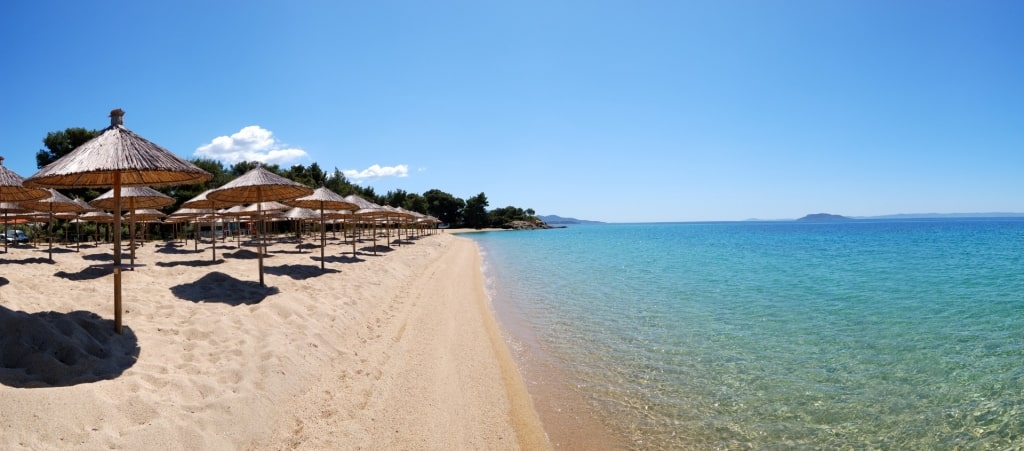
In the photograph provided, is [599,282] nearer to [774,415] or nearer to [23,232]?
[774,415]

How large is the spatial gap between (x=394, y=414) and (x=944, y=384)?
622 centimetres

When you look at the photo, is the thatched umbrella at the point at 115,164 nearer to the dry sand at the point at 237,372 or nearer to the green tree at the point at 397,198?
the dry sand at the point at 237,372

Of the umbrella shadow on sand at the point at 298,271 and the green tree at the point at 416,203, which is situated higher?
the green tree at the point at 416,203

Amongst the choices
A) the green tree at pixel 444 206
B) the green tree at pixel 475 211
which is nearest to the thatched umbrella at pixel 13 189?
the green tree at pixel 444 206

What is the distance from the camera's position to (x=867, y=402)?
4938mm

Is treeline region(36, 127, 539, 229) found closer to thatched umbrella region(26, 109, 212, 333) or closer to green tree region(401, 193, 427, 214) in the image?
green tree region(401, 193, 427, 214)

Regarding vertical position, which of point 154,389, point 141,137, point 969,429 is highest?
point 141,137

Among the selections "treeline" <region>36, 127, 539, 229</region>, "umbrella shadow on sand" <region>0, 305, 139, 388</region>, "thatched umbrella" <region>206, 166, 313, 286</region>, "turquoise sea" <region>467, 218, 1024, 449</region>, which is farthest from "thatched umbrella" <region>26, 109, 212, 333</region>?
"treeline" <region>36, 127, 539, 229</region>

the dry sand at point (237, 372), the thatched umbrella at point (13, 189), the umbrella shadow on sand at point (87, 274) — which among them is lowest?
the dry sand at point (237, 372)

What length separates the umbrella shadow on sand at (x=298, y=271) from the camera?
10512 mm

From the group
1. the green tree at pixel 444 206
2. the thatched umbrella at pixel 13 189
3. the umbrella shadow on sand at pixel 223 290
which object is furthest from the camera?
the green tree at pixel 444 206

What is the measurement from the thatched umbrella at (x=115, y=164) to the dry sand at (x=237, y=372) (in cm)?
92

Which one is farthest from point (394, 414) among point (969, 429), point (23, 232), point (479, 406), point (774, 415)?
point (23, 232)

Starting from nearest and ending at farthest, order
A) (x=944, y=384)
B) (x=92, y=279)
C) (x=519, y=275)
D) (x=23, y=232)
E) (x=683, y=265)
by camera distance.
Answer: (x=944, y=384), (x=92, y=279), (x=519, y=275), (x=683, y=265), (x=23, y=232)
